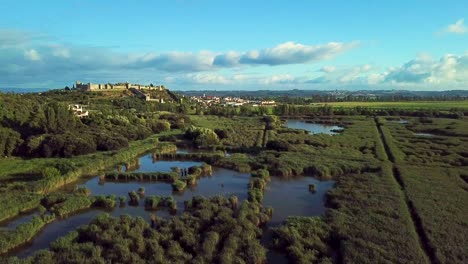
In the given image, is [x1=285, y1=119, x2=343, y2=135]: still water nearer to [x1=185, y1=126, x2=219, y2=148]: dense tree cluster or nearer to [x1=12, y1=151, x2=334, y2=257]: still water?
[x1=185, y1=126, x2=219, y2=148]: dense tree cluster

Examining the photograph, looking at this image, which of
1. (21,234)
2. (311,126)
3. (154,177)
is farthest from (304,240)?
(311,126)

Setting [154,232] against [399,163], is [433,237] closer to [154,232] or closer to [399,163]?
[154,232]

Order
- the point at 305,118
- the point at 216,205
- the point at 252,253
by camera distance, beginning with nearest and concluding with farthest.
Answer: the point at 252,253, the point at 216,205, the point at 305,118

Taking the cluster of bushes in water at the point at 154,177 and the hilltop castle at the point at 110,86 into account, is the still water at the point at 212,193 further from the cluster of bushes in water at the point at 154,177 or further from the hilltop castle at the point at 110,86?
the hilltop castle at the point at 110,86

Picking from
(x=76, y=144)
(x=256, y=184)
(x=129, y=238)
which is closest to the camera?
(x=129, y=238)

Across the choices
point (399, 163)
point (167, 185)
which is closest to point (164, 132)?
point (167, 185)

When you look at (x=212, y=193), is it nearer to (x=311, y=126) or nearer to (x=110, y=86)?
(x=311, y=126)

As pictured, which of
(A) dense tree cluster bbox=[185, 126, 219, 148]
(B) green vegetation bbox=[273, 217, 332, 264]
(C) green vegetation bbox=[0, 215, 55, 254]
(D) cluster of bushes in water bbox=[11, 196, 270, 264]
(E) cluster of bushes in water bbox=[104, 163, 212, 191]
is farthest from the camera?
(A) dense tree cluster bbox=[185, 126, 219, 148]

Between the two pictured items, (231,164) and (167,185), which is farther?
(231,164)

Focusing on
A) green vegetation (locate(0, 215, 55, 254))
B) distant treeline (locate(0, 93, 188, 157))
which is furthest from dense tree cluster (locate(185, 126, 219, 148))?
green vegetation (locate(0, 215, 55, 254))
